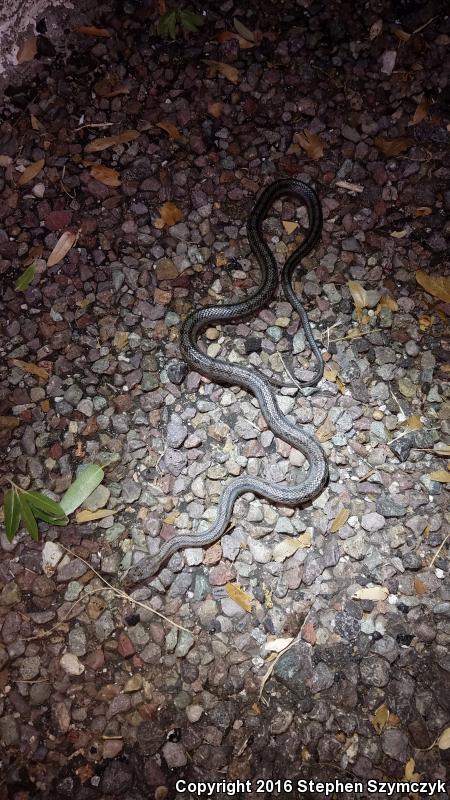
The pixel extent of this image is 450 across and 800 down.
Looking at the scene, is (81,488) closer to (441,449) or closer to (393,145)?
(441,449)

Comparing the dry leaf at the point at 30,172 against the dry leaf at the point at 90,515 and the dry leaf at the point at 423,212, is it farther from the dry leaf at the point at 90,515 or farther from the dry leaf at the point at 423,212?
the dry leaf at the point at 423,212

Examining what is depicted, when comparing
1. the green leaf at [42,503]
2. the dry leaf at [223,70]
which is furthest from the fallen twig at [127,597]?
the dry leaf at [223,70]

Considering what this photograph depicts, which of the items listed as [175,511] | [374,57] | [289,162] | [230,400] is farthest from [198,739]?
[374,57]

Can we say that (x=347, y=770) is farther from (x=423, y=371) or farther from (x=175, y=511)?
(x=423, y=371)

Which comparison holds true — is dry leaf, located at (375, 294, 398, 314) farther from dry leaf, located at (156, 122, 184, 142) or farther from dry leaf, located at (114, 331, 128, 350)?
dry leaf, located at (156, 122, 184, 142)

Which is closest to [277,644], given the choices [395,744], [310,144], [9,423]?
[395,744]

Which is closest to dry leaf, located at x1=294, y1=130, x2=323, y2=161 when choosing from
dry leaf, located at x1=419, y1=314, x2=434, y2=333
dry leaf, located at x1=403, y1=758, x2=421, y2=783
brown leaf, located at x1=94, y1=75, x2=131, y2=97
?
brown leaf, located at x1=94, y1=75, x2=131, y2=97
